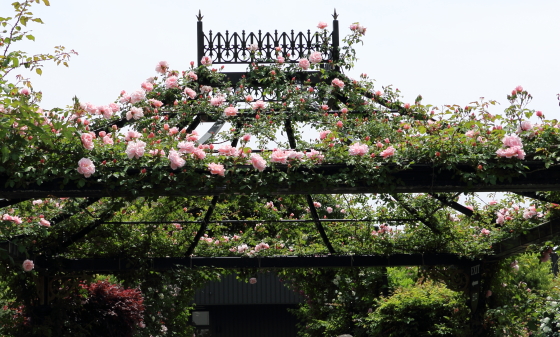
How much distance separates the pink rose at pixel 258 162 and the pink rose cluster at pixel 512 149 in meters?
1.65

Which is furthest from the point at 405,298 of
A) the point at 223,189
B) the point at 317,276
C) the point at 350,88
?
the point at 223,189

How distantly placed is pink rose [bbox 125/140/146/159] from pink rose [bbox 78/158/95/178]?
27 centimetres

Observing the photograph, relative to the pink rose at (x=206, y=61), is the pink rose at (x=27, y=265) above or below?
below

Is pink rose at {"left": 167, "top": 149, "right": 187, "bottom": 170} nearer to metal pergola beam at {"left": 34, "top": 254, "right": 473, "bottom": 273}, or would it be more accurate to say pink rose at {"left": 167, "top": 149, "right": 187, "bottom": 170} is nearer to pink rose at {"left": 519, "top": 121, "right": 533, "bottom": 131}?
pink rose at {"left": 519, "top": 121, "right": 533, "bottom": 131}

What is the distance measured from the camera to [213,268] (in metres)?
8.85

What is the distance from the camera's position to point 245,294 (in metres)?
18.6

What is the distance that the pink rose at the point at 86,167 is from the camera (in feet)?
15.9

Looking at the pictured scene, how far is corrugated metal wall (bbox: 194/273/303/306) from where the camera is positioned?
18.6 m

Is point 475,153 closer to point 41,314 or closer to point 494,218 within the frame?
point 494,218

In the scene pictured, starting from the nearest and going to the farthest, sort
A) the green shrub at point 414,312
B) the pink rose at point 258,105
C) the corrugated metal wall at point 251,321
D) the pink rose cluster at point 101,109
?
the pink rose cluster at point 101,109 → the pink rose at point 258,105 → the green shrub at point 414,312 → the corrugated metal wall at point 251,321

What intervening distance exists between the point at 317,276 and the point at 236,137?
576cm

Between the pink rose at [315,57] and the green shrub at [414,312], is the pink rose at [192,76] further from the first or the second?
the green shrub at [414,312]

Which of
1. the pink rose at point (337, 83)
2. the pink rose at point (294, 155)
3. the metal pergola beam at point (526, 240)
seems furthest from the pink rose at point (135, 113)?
the metal pergola beam at point (526, 240)

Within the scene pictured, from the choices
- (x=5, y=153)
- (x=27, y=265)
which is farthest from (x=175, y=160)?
(x=27, y=265)
